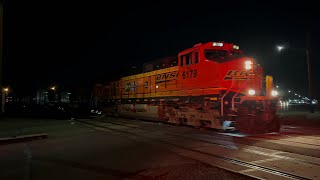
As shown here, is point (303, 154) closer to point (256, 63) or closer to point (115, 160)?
point (115, 160)

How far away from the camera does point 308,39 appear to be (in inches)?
1001

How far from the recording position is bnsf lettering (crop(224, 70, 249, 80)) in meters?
13.5

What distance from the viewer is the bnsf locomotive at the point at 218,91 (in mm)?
12820

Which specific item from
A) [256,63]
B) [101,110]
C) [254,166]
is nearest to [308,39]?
[256,63]

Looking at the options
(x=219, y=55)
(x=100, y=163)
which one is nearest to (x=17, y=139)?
(x=100, y=163)

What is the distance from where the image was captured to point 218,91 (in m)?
13.3

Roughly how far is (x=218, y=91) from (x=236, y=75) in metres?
1.19

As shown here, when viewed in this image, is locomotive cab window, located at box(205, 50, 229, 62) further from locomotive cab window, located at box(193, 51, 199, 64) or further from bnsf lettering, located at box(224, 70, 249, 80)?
bnsf lettering, located at box(224, 70, 249, 80)

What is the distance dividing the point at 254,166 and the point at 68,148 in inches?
244

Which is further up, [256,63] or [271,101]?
[256,63]

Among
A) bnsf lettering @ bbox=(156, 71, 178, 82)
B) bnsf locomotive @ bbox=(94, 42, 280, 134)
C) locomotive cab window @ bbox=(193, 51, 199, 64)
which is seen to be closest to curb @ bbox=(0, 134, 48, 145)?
bnsf locomotive @ bbox=(94, 42, 280, 134)

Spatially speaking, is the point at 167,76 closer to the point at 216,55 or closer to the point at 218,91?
the point at 216,55

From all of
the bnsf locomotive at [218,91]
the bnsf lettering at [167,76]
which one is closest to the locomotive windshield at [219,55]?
the bnsf locomotive at [218,91]

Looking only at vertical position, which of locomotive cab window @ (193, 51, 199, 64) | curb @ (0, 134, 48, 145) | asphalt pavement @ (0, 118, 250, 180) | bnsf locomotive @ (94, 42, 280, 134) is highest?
locomotive cab window @ (193, 51, 199, 64)
